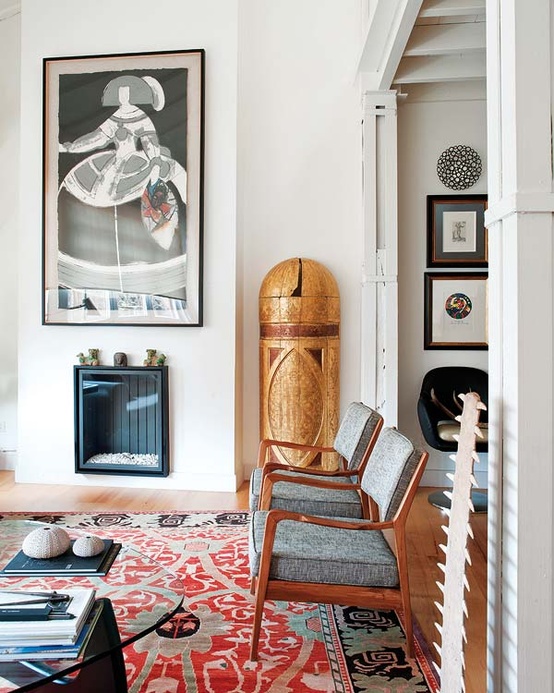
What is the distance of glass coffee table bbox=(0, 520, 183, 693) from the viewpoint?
1256 millimetres

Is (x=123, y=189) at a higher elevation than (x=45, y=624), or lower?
higher

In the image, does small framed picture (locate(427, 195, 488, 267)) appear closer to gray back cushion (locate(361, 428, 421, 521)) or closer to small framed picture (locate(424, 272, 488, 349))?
small framed picture (locate(424, 272, 488, 349))

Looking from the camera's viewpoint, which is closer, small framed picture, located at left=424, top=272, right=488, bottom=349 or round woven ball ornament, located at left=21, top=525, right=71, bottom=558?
round woven ball ornament, located at left=21, top=525, right=71, bottom=558

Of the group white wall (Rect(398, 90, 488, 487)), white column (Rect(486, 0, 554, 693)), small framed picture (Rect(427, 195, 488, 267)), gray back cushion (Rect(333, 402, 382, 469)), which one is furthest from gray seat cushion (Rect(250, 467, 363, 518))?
small framed picture (Rect(427, 195, 488, 267))

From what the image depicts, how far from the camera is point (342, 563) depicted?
192 centimetres

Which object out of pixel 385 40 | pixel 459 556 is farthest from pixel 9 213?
pixel 459 556

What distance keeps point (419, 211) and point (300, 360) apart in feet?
4.89

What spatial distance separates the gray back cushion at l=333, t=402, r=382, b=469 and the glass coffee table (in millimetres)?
1155

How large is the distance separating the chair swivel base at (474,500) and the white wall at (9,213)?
3.37 m

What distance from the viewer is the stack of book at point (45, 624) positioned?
51.3 inches

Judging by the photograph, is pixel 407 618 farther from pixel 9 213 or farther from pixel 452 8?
pixel 9 213

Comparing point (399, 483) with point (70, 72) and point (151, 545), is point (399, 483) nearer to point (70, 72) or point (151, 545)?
point (151, 545)

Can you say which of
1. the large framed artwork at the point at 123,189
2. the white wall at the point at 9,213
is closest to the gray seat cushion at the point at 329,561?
the large framed artwork at the point at 123,189

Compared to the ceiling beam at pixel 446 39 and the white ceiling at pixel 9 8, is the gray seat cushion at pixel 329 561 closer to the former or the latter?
the ceiling beam at pixel 446 39
